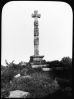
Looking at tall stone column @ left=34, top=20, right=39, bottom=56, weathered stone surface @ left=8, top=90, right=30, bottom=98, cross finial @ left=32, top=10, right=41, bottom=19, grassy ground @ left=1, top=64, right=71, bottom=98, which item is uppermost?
cross finial @ left=32, top=10, right=41, bottom=19

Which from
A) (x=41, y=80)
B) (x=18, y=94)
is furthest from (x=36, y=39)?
(x=18, y=94)

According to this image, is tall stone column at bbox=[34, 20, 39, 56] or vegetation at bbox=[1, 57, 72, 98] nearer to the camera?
vegetation at bbox=[1, 57, 72, 98]

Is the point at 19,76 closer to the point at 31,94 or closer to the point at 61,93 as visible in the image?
the point at 31,94

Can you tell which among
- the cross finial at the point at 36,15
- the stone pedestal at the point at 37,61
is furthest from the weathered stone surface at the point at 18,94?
the cross finial at the point at 36,15

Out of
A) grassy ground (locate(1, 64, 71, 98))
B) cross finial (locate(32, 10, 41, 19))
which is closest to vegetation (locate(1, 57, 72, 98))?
grassy ground (locate(1, 64, 71, 98))

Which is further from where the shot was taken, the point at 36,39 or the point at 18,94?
the point at 36,39

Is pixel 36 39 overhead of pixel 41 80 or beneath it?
overhead

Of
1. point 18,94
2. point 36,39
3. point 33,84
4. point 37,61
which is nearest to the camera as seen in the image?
point 18,94

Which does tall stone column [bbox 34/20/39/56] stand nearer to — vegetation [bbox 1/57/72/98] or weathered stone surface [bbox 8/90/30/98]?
vegetation [bbox 1/57/72/98]

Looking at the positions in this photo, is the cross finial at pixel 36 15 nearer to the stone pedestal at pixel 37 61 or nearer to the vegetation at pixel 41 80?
the stone pedestal at pixel 37 61

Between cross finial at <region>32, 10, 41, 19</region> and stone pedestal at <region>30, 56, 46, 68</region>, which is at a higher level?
cross finial at <region>32, 10, 41, 19</region>

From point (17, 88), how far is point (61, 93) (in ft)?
2.25

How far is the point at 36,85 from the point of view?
4785mm

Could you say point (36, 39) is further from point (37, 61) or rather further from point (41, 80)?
point (41, 80)
